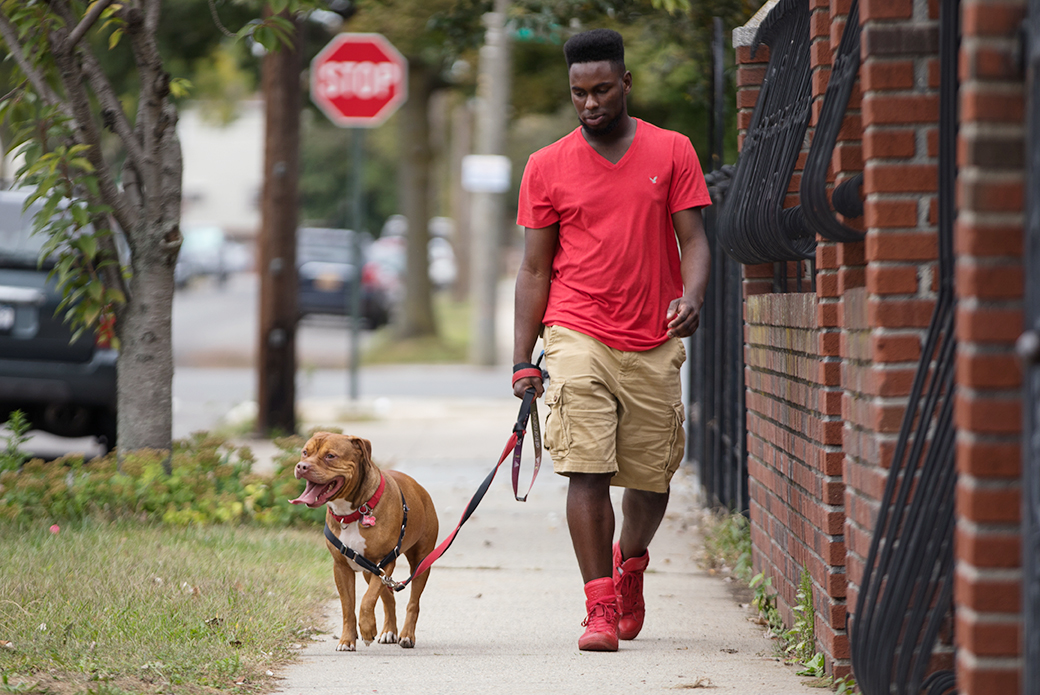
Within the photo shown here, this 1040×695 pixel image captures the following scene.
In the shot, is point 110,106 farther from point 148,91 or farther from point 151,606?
point 151,606

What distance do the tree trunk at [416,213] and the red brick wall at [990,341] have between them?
18.6 meters

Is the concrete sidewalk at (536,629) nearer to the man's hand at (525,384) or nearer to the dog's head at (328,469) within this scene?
the dog's head at (328,469)

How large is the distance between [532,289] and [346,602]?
124 centimetres

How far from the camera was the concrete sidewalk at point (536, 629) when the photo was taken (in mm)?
4078

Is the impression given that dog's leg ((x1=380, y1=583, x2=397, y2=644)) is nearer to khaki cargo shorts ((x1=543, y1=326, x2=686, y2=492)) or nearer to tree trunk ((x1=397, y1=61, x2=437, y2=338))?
khaki cargo shorts ((x1=543, y1=326, x2=686, y2=492))

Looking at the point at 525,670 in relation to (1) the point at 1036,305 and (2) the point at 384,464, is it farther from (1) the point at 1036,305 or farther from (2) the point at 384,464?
(2) the point at 384,464

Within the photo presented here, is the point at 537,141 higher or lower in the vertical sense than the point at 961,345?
higher

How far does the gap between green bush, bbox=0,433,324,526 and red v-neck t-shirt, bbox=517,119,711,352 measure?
2.69 metres

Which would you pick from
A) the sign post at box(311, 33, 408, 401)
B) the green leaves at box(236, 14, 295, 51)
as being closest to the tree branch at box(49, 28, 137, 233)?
the green leaves at box(236, 14, 295, 51)

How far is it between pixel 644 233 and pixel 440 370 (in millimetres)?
14827

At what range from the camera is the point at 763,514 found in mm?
5207

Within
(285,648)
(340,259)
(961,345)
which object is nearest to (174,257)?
(285,648)

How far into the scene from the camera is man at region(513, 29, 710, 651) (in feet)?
14.6

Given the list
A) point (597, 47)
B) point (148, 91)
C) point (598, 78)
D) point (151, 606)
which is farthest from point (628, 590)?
point (148, 91)
